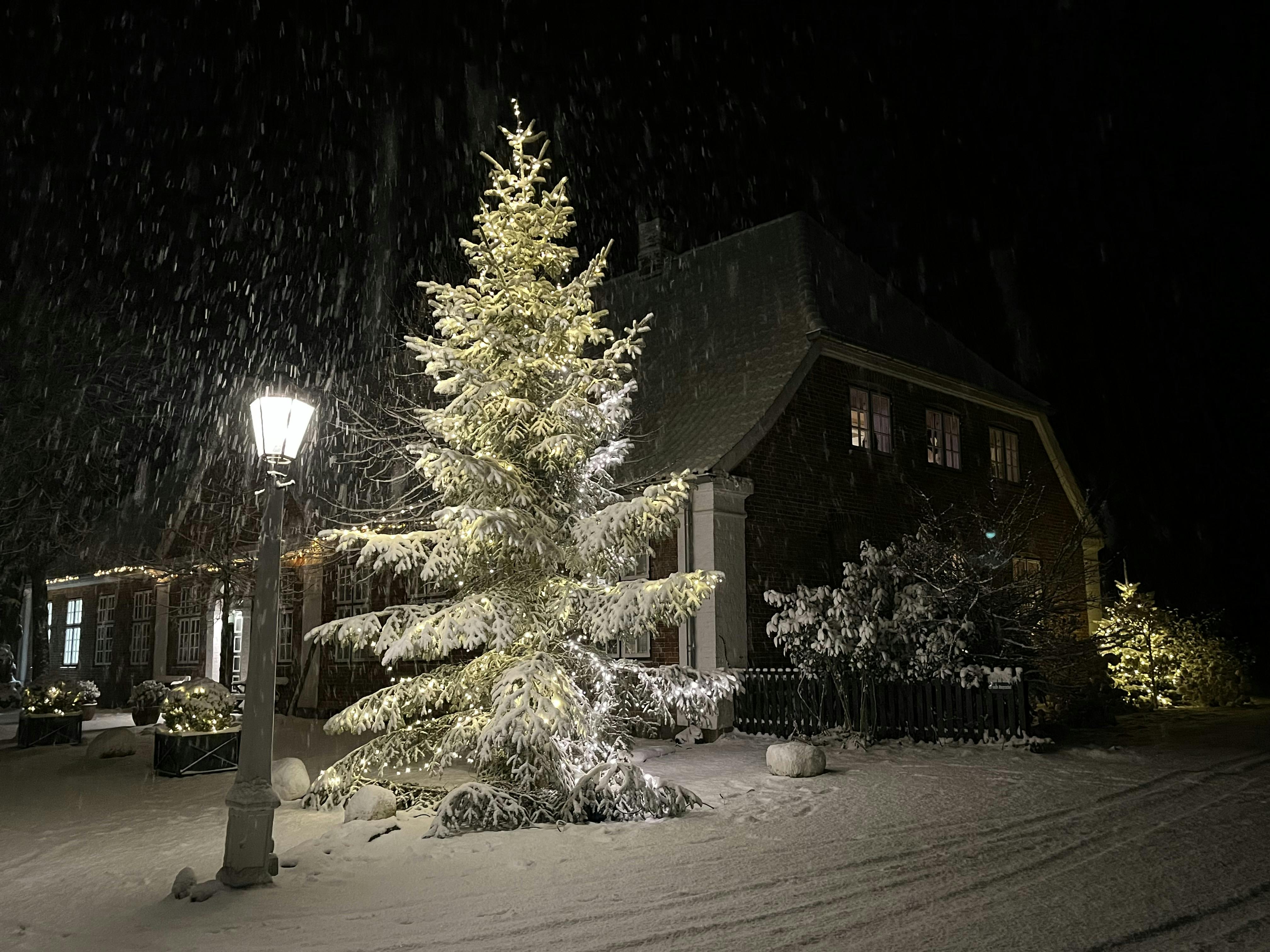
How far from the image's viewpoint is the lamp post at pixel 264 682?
21.5 ft

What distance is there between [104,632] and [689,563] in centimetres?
2203

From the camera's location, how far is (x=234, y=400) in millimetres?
27500

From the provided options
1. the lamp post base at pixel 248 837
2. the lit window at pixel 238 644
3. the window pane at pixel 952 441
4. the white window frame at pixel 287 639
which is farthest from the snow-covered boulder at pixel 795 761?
the lit window at pixel 238 644

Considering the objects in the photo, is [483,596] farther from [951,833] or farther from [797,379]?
[797,379]

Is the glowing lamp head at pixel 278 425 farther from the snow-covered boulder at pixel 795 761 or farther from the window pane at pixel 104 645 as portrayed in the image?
the window pane at pixel 104 645

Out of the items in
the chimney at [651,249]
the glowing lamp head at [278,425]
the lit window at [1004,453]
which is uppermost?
the chimney at [651,249]

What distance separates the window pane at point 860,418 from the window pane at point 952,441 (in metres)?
2.54

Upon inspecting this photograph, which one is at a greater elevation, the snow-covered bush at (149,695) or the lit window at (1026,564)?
the lit window at (1026,564)

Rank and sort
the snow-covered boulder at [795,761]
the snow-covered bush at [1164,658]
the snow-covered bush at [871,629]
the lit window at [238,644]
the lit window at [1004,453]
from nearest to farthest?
the snow-covered boulder at [795,761] → the snow-covered bush at [871,629] → the snow-covered bush at [1164,658] → the lit window at [1004,453] → the lit window at [238,644]

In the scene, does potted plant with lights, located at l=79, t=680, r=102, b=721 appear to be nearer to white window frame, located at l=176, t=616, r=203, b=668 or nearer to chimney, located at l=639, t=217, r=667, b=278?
white window frame, located at l=176, t=616, r=203, b=668

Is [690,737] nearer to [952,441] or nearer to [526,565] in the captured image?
[526,565]

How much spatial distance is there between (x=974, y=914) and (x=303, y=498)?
59.9ft

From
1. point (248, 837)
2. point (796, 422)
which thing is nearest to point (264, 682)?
point (248, 837)

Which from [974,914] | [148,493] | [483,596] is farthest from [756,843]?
[148,493]
